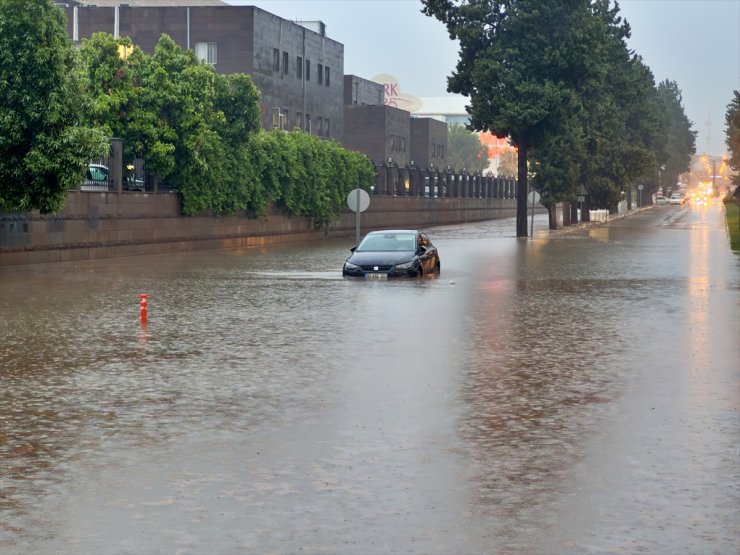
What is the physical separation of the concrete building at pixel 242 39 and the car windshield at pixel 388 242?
5231 cm

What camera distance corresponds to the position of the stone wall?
38062 millimetres

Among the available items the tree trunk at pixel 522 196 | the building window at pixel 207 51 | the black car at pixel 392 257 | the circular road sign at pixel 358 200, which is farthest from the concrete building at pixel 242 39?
the black car at pixel 392 257

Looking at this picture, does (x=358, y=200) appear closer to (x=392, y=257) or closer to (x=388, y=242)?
(x=388, y=242)

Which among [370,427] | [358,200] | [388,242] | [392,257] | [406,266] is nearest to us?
[370,427]

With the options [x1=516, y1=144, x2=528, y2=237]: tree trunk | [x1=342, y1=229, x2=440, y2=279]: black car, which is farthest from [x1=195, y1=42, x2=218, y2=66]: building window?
[x1=342, y1=229, x2=440, y2=279]: black car

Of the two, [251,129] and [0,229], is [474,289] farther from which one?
[251,129]

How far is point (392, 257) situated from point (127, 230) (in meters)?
16.5

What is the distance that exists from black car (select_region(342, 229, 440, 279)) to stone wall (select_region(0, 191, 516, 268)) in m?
10.8

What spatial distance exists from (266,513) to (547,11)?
58.8m

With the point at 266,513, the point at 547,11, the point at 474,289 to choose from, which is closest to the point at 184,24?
the point at 547,11

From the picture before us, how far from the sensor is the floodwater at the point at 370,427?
7.48 meters

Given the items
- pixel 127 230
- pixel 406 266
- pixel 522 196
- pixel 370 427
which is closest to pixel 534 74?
pixel 522 196

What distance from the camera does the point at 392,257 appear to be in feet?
102

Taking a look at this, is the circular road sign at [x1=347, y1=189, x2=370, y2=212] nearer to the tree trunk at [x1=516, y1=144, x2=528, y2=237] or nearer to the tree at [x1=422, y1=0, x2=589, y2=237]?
the tree at [x1=422, y1=0, x2=589, y2=237]
